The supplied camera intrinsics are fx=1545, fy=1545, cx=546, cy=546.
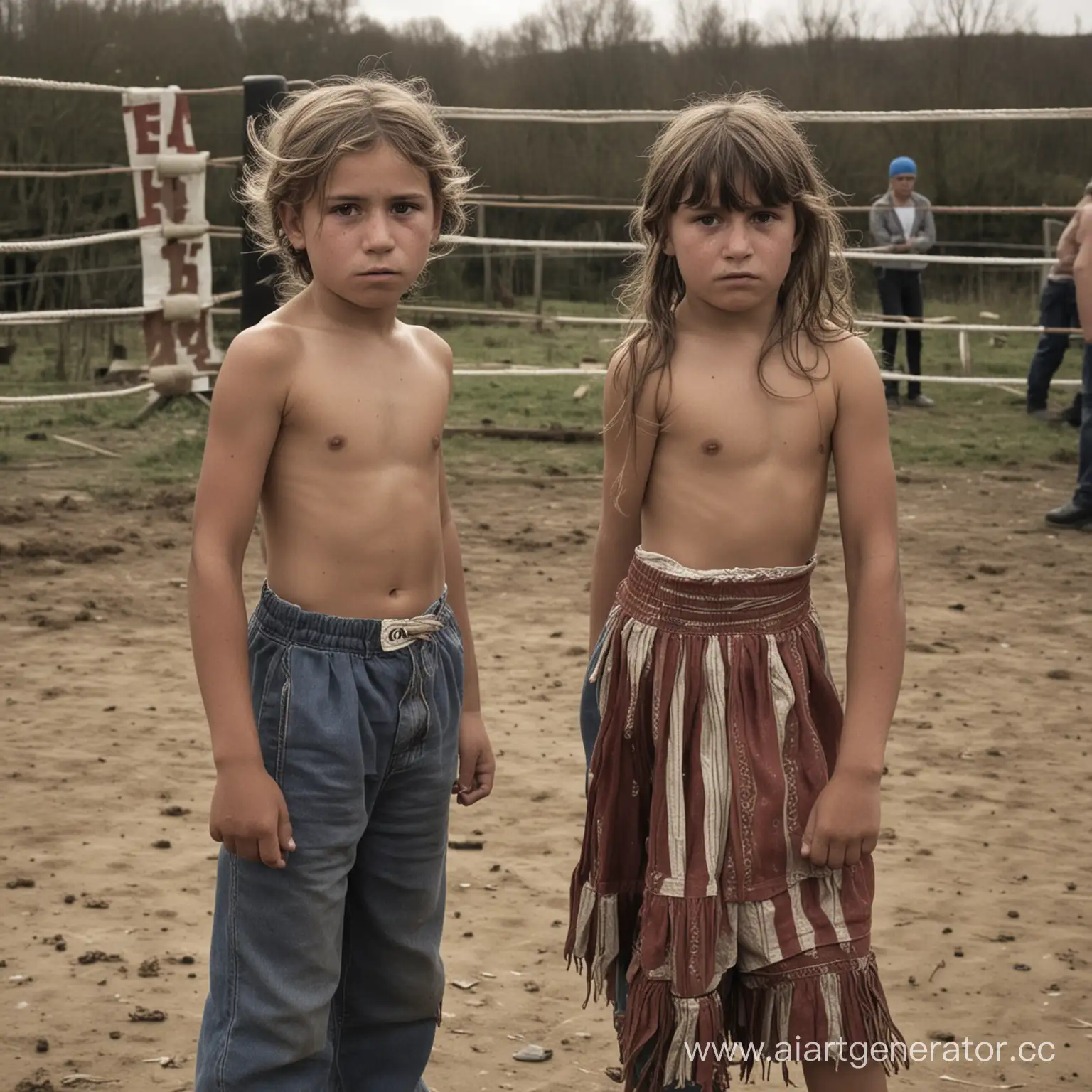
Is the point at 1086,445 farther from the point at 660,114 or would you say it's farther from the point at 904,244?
the point at 904,244

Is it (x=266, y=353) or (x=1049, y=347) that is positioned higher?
(x=266, y=353)

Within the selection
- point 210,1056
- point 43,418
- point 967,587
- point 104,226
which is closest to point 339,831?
point 210,1056

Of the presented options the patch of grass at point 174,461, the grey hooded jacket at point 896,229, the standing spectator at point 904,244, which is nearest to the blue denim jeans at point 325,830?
the patch of grass at point 174,461

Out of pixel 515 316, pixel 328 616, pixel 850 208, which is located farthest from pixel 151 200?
pixel 328 616

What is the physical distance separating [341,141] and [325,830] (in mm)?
769

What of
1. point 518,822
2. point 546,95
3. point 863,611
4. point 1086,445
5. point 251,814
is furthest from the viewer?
point 546,95

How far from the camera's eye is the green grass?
22.8ft

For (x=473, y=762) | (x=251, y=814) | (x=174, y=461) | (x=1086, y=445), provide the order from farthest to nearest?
1. (x=174, y=461)
2. (x=1086, y=445)
3. (x=473, y=762)
4. (x=251, y=814)

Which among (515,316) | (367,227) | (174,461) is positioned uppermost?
(367,227)

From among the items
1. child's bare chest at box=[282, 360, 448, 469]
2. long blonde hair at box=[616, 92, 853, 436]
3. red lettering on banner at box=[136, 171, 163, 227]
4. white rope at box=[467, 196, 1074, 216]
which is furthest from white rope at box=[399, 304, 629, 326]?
child's bare chest at box=[282, 360, 448, 469]

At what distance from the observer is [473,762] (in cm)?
196

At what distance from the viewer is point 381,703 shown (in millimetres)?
1730

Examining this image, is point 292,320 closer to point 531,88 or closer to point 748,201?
point 748,201

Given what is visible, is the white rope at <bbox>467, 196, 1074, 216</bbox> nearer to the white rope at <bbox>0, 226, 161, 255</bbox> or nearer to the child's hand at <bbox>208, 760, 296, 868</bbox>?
the white rope at <bbox>0, 226, 161, 255</bbox>
